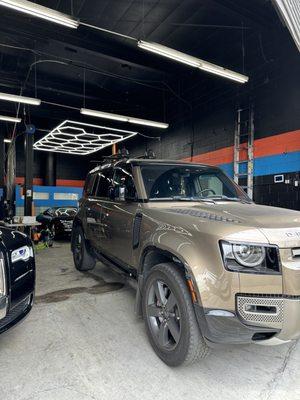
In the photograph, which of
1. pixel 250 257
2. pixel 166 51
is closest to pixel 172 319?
pixel 250 257

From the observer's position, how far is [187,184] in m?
3.46

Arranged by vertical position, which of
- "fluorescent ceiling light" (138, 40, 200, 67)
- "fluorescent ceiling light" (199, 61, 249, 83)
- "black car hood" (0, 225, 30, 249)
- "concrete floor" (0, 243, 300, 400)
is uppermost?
"fluorescent ceiling light" (138, 40, 200, 67)

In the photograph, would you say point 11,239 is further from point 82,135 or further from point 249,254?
point 82,135

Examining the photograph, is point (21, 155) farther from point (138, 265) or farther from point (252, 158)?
point (138, 265)

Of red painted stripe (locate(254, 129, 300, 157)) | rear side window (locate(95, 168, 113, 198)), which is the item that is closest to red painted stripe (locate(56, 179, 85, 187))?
red painted stripe (locate(254, 129, 300, 157))

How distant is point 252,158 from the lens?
8039 mm

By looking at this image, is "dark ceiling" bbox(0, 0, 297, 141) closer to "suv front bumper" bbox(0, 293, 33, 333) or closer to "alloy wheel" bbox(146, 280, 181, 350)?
"alloy wheel" bbox(146, 280, 181, 350)

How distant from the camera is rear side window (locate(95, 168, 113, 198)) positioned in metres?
4.05

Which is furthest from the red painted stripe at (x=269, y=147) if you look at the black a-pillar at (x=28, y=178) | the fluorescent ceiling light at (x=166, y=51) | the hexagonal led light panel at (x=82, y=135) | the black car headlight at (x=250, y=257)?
the black a-pillar at (x=28, y=178)

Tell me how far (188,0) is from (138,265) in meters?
6.45

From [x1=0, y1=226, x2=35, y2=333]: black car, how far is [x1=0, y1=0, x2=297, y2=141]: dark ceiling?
20.3 feet

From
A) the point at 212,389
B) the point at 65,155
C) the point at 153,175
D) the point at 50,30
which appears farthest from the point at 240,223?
the point at 65,155

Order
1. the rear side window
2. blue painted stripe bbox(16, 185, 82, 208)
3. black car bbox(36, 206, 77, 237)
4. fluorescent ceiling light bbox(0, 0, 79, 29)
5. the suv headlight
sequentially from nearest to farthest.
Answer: the suv headlight, the rear side window, fluorescent ceiling light bbox(0, 0, 79, 29), black car bbox(36, 206, 77, 237), blue painted stripe bbox(16, 185, 82, 208)

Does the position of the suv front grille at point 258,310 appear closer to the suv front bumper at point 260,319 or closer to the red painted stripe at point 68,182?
the suv front bumper at point 260,319
